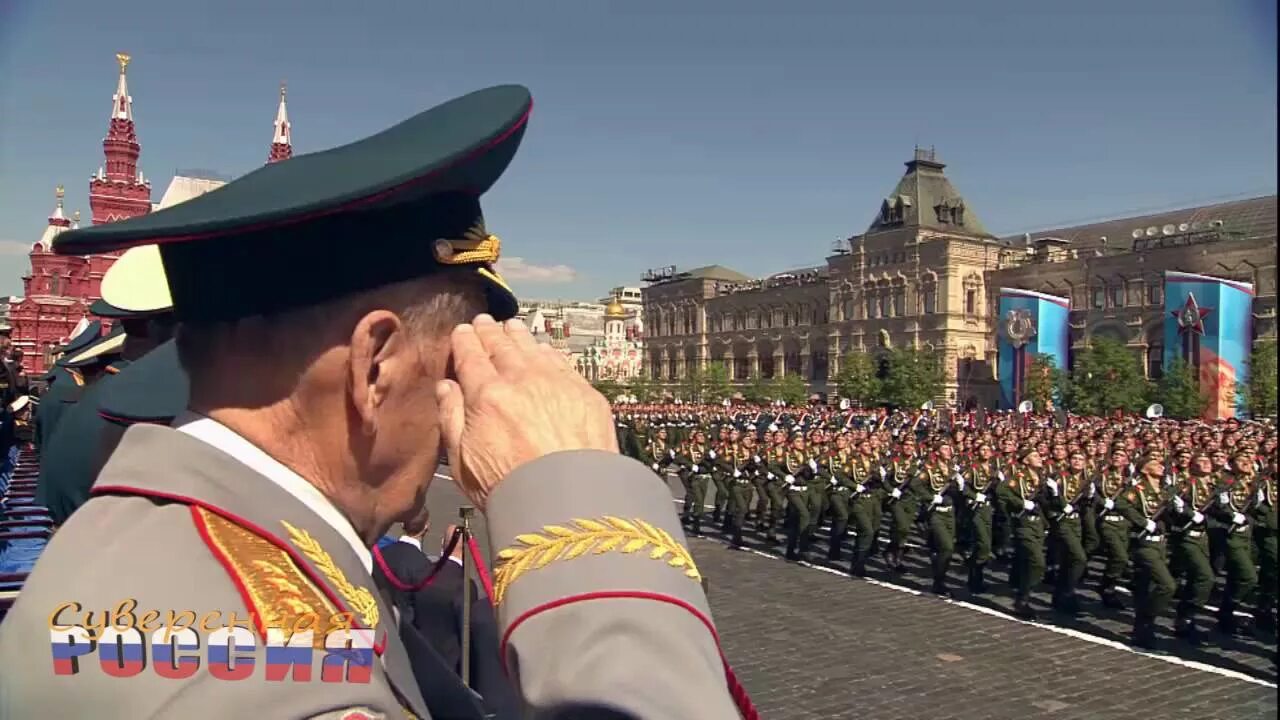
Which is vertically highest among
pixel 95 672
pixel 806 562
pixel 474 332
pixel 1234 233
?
pixel 1234 233

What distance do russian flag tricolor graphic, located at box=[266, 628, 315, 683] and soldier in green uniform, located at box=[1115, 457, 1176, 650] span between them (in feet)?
30.5

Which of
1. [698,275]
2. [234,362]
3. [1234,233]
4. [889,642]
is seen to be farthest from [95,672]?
[698,275]

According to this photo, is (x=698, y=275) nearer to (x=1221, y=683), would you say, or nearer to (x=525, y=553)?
(x=1221, y=683)

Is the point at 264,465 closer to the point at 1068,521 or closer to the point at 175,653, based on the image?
the point at 175,653

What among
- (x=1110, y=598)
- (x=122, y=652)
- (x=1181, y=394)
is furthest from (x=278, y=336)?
(x=1181, y=394)

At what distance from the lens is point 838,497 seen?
12734 millimetres

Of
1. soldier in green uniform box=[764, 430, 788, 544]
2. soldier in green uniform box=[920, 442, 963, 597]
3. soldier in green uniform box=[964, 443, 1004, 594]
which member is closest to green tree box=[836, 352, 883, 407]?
soldier in green uniform box=[764, 430, 788, 544]

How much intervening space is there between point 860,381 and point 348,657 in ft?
165

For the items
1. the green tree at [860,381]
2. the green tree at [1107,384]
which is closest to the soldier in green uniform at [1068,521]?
the green tree at [1107,384]

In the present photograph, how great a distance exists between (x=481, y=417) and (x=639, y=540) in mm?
238

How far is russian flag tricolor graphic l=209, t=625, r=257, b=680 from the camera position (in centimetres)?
91

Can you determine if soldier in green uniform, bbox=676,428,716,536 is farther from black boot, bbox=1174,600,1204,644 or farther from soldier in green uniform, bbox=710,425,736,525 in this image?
black boot, bbox=1174,600,1204,644

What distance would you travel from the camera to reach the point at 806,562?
41.9 ft

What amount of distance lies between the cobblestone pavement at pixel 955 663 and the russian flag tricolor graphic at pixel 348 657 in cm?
595
